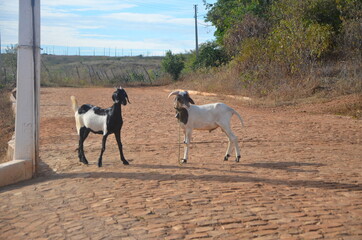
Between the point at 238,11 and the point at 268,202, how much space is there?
2943cm

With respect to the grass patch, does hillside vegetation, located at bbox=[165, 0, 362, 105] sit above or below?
above

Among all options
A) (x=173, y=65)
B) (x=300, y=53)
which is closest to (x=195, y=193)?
(x=300, y=53)

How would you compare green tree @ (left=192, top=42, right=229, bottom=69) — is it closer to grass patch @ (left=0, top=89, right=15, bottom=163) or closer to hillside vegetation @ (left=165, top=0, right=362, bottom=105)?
hillside vegetation @ (left=165, top=0, right=362, bottom=105)

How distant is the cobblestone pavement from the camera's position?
5.60 m

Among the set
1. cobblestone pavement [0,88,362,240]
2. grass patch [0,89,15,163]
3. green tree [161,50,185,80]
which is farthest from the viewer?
green tree [161,50,185,80]

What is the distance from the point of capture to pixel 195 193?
22.9 ft

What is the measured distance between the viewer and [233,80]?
2880cm

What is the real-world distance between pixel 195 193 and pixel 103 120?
2917 mm

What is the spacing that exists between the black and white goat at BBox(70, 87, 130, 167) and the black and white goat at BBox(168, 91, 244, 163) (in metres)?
1.08

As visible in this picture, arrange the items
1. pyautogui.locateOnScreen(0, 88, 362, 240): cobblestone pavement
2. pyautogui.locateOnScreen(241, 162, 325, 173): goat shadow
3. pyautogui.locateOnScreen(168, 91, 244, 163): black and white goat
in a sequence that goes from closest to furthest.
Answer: pyautogui.locateOnScreen(0, 88, 362, 240): cobblestone pavement → pyautogui.locateOnScreen(241, 162, 325, 173): goat shadow → pyautogui.locateOnScreen(168, 91, 244, 163): black and white goat

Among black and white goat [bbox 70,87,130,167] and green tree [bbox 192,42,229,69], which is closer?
black and white goat [bbox 70,87,130,167]

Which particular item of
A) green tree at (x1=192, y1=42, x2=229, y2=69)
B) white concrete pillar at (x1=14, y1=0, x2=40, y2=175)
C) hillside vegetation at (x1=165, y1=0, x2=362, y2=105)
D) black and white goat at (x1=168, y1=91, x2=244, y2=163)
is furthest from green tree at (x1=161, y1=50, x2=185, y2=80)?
white concrete pillar at (x1=14, y1=0, x2=40, y2=175)

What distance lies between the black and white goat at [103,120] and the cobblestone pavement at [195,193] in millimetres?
519

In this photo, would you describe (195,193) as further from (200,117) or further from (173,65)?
(173,65)
